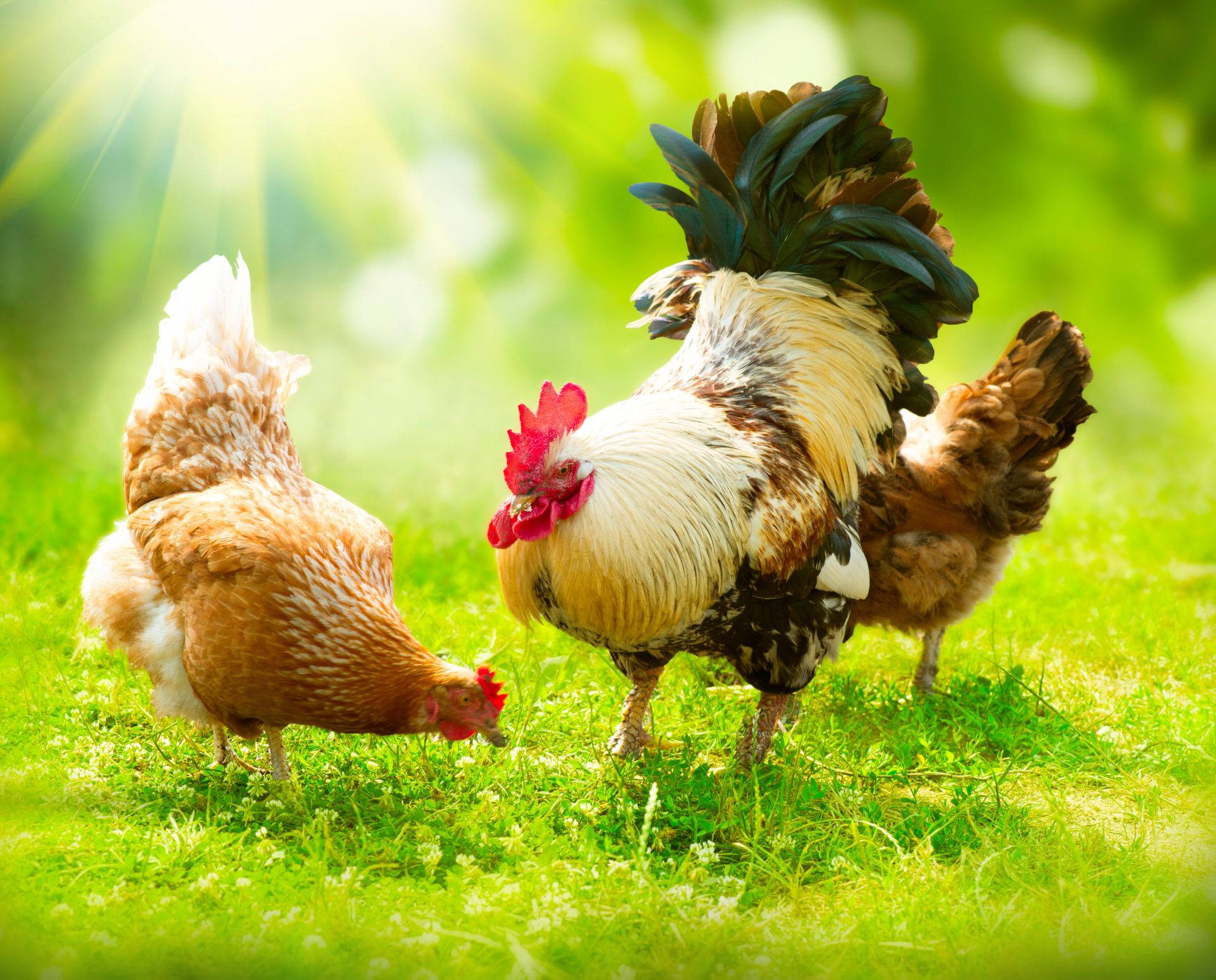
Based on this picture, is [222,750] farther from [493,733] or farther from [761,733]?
[761,733]

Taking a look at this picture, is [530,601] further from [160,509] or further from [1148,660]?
[1148,660]

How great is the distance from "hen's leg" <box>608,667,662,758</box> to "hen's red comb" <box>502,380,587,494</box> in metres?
1.13

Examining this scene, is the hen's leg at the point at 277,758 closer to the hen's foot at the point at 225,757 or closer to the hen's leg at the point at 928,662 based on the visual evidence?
the hen's foot at the point at 225,757

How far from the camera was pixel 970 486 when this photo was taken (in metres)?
4.50

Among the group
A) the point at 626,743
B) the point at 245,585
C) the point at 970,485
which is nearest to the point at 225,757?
the point at 245,585

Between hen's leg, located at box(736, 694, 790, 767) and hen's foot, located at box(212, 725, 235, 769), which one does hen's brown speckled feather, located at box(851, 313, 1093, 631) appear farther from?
hen's foot, located at box(212, 725, 235, 769)

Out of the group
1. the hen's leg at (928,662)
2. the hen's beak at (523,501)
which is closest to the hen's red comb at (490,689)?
the hen's beak at (523,501)

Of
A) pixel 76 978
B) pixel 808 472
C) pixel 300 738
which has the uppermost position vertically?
pixel 808 472

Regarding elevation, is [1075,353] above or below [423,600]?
above

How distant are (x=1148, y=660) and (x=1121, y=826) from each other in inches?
70.6

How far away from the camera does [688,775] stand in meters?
3.78

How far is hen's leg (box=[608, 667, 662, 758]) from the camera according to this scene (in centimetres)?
394

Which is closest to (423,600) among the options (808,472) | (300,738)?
(300,738)

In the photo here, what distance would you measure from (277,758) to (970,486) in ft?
10.4
